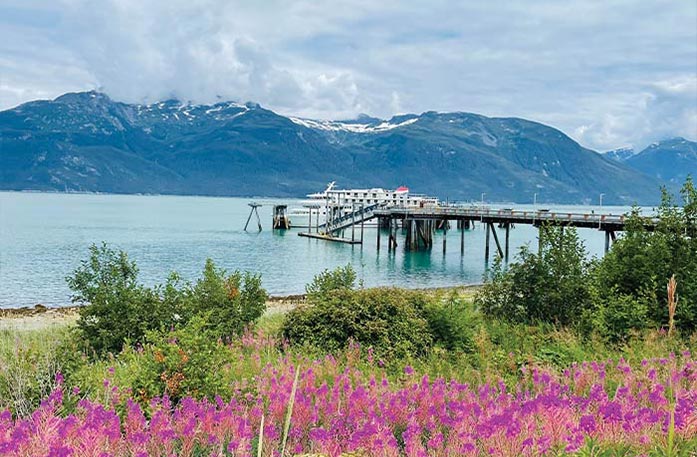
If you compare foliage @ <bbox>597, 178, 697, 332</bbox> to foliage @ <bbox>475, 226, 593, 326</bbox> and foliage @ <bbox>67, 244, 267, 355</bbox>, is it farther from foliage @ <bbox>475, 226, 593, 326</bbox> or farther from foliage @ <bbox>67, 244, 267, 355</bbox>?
foliage @ <bbox>67, 244, 267, 355</bbox>

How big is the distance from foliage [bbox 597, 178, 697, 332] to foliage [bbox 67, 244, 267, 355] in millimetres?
7124

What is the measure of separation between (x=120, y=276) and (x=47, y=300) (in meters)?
23.8

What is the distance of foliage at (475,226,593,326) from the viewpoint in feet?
49.0

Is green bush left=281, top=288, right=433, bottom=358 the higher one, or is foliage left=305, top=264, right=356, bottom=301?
foliage left=305, top=264, right=356, bottom=301

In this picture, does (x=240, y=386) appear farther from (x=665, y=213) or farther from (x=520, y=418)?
(x=665, y=213)

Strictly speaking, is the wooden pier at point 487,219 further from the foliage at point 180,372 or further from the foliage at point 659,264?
the foliage at point 180,372

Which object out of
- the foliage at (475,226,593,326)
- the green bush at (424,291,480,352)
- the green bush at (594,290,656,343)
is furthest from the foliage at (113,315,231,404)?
the foliage at (475,226,593,326)

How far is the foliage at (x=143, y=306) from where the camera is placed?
12.8 meters

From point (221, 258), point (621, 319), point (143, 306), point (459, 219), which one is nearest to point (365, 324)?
point (143, 306)

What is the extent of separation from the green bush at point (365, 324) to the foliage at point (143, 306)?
61.2 inches

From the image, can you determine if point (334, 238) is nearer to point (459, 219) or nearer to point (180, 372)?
point (459, 219)

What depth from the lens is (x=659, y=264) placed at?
1375cm

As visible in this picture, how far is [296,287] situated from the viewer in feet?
144

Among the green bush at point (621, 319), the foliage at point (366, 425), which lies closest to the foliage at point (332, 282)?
the green bush at point (621, 319)
